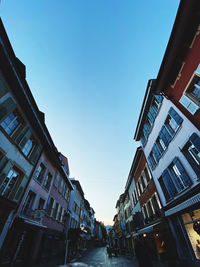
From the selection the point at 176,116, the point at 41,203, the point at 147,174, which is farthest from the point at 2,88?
the point at 147,174

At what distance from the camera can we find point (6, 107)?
26.5 ft

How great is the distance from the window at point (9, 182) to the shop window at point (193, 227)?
436 inches

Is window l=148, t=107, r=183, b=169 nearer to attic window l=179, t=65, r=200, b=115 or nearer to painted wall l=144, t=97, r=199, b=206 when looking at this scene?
painted wall l=144, t=97, r=199, b=206

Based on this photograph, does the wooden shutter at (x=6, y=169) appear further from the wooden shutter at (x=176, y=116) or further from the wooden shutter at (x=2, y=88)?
the wooden shutter at (x=176, y=116)

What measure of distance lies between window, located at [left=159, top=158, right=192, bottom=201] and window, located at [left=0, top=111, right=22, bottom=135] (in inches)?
446

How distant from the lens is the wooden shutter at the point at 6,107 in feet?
25.5

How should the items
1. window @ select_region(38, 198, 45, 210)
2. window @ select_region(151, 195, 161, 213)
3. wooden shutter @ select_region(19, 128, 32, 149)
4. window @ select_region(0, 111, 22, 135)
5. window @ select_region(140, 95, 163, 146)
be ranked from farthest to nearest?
1. window @ select_region(151, 195, 161, 213)
2. window @ select_region(38, 198, 45, 210)
3. window @ select_region(140, 95, 163, 146)
4. wooden shutter @ select_region(19, 128, 32, 149)
5. window @ select_region(0, 111, 22, 135)

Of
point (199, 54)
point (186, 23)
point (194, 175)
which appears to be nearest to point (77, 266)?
point (194, 175)

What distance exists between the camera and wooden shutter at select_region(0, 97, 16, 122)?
7775 mm

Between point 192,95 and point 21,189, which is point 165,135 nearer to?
point 192,95

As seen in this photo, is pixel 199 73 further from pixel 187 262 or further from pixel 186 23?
pixel 187 262

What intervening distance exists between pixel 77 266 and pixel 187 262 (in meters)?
9.12

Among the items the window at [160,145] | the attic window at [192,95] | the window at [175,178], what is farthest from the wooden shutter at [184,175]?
the attic window at [192,95]

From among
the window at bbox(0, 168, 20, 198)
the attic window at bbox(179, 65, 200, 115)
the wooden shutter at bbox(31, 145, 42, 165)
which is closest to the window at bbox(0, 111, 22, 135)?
the window at bbox(0, 168, 20, 198)
